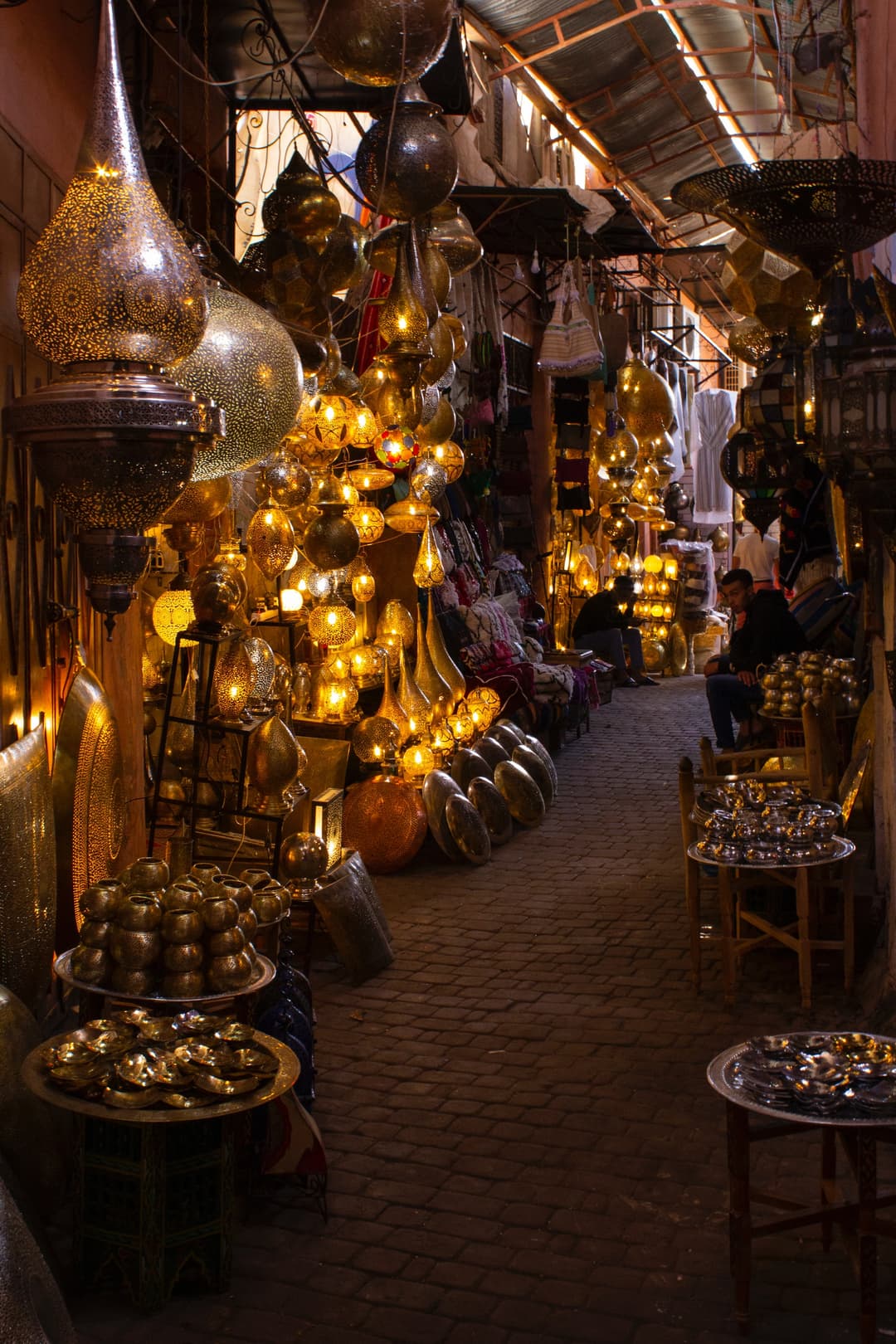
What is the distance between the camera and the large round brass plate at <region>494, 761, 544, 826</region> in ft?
28.1

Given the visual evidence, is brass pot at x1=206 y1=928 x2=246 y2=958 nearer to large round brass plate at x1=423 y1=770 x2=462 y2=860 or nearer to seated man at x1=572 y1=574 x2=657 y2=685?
large round brass plate at x1=423 y1=770 x2=462 y2=860

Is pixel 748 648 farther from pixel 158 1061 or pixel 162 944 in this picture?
pixel 158 1061

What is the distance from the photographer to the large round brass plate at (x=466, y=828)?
762cm

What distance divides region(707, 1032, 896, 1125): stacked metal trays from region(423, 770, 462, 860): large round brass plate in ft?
14.3

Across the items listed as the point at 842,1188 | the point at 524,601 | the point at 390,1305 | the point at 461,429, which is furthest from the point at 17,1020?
the point at 524,601

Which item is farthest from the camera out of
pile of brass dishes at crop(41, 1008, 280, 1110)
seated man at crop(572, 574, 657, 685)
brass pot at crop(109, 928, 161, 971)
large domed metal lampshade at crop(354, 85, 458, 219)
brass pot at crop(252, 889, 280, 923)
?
seated man at crop(572, 574, 657, 685)

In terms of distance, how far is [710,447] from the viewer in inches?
763

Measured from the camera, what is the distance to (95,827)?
4047 millimetres

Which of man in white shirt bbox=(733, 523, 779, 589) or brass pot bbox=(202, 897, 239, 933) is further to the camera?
man in white shirt bbox=(733, 523, 779, 589)

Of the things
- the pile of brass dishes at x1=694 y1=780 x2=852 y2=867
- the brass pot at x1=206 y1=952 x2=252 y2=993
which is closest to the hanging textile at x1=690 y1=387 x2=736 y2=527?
the pile of brass dishes at x1=694 y1=780 x2=852 y2=867

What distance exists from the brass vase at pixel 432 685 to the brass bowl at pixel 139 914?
4.72 m

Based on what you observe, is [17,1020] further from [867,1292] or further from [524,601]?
[524,601]

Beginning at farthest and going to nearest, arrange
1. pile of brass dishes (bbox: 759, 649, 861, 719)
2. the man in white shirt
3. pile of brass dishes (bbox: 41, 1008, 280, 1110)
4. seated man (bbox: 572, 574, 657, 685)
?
seated man (bbox: 572, 574, 657, 685) < the man in white shirt < pile of brass dishes (bbox: 759, 649, 861, 719) < pile of brass dishes (bbox: 41, 1008, 280, 1110)

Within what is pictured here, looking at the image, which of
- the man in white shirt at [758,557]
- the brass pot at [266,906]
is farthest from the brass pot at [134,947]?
the man in white shirt at [758,557]
